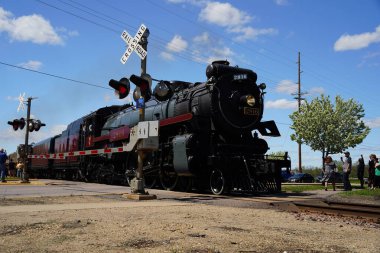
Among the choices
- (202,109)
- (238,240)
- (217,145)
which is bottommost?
(238,240)

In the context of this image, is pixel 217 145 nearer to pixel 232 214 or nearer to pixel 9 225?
pixel 232 214

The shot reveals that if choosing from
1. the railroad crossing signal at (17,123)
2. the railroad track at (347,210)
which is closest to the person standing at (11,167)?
the railroad crossing signal at (17,123)

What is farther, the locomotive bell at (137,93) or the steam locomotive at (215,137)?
the steam locomotive at (215,137)

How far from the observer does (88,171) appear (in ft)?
70.6

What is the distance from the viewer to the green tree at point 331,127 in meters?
45.4

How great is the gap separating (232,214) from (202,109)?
6184 millimetres

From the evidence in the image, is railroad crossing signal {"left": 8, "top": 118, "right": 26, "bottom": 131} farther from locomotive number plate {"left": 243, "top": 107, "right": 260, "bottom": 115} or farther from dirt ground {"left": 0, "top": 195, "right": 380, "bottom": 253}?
dirt ground {"left": 0, "top": 195, "right": 380, "bottom": 253}

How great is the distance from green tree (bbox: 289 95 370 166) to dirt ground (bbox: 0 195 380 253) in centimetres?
3979

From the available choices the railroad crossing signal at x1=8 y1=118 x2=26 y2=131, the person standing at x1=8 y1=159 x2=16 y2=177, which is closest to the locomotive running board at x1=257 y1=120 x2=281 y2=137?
the railroad crossing signal at x1=8 y1=118 x2=26 y2=131

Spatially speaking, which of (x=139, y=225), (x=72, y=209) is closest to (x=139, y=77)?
(x=72, y=209)

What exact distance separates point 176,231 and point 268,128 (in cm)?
956

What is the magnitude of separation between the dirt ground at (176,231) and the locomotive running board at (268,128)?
253 inches

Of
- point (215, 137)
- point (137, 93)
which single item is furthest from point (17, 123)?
point (215, 137)

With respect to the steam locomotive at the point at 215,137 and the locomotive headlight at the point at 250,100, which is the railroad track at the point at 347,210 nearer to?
the steam locomotive at the point at 215,137
